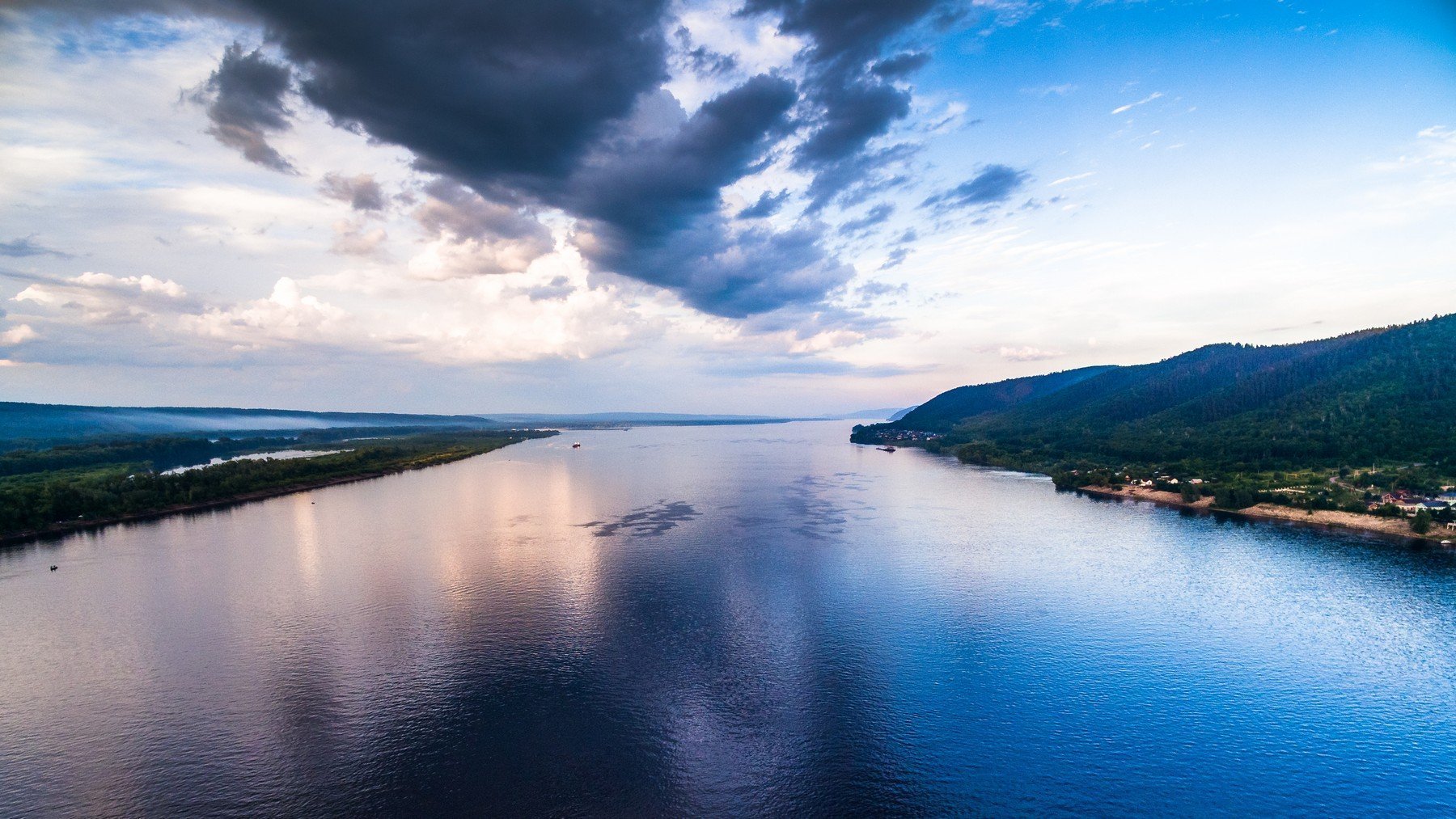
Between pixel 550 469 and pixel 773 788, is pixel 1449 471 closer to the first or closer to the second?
pixel 773 788

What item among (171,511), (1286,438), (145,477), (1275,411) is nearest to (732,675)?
(171,511)

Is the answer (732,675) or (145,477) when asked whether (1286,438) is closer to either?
(732,675)

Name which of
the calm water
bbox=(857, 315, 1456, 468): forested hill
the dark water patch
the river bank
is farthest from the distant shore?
the river bank

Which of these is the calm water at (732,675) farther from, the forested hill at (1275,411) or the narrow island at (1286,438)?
the forested hill at (1275,411)

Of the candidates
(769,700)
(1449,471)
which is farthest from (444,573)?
(1449,471)

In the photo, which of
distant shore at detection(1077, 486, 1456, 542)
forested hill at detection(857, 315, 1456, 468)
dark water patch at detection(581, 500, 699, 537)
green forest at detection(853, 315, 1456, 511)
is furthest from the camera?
forested hill at detection(857, 315, 1456, 468)

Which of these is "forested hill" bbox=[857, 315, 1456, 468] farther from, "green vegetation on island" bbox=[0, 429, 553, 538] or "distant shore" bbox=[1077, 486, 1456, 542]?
"green vegetation on island" bbox=[0, 429, 553, 538]
